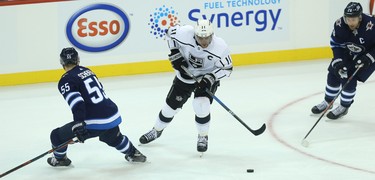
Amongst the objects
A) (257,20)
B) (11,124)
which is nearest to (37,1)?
(11,124)

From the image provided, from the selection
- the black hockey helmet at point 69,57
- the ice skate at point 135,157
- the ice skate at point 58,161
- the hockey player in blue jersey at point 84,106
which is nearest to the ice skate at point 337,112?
the ice skate at point 135,157

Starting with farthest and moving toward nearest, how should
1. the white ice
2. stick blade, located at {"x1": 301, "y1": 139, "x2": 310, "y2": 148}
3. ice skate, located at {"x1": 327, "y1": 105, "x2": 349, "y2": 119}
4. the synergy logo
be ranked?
the synergy logo → ice skate, located at {"x1": 327, "y1": 105, "x2": 349, "y2": 119} → stick blade, located at {"x1": 301, "y1": 139, "x2": 310, "y2": 148} → the white ice

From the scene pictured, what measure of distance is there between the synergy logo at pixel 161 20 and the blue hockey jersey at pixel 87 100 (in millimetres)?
2959

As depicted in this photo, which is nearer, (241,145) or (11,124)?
(241,145)

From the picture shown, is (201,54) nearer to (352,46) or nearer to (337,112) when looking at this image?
(352,46)

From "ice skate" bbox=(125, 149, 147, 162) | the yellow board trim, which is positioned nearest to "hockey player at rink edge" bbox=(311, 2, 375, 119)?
"ice skate" bbox=(125, 149, 147, 162)

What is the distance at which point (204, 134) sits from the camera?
541 cm

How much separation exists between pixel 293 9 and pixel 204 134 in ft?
10.5

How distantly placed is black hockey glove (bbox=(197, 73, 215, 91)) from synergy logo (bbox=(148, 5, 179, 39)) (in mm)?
2737

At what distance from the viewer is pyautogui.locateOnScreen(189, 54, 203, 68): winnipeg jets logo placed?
17.3ft

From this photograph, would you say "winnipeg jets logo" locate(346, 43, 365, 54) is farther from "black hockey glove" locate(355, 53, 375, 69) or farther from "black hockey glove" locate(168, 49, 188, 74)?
"black hockey glove" locate(168, 49, 188, 74)

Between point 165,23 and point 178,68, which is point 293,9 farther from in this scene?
point 178,68

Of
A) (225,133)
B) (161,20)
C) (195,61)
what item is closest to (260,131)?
(225,133)

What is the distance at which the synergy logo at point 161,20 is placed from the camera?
7.83 m
